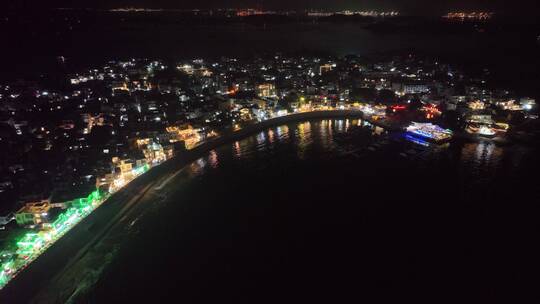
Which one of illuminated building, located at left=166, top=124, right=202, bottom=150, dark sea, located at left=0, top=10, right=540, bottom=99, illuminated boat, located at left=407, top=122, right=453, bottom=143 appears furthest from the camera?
dark sea, located at left=0, top=10, right=540, bottom=99

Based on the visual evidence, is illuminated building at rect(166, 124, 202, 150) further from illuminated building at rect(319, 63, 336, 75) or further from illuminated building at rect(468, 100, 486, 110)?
illuminated building at rect(319, 63, 336, 75)

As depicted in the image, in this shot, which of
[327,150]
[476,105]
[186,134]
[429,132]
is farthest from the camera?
[476,105]

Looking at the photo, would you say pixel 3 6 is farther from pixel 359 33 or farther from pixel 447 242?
pixel 359 33

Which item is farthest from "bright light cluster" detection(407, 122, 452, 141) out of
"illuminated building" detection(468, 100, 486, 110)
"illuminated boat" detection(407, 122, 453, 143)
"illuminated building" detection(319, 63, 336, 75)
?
"illuminated building" detection(319, 63, 336, 75)

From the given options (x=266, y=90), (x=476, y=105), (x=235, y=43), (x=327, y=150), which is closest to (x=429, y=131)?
(x=327, y=150)

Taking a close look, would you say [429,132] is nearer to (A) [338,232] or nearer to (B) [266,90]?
(A) [338,232]

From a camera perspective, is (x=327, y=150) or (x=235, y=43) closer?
(x=327, y=150)
